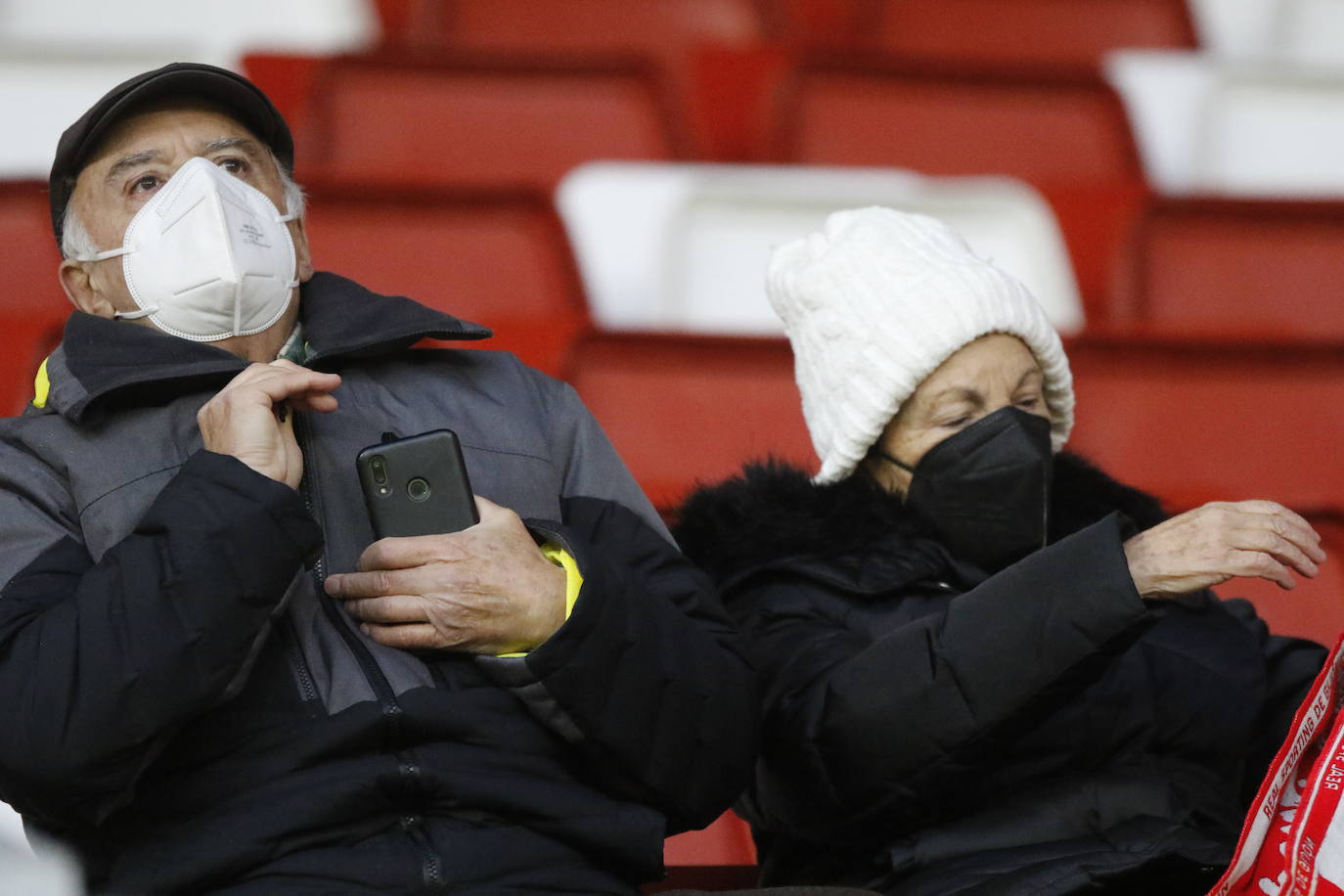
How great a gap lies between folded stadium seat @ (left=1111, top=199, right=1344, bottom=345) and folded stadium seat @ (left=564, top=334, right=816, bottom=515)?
882mm

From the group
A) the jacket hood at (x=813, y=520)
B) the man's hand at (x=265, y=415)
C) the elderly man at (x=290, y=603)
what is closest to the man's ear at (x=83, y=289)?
the elderly man at (x=290, y=603)

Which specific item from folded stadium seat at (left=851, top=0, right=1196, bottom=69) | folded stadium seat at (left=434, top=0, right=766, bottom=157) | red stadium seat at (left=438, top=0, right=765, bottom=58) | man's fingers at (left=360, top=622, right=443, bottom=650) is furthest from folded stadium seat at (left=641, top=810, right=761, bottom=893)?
folded stadium seat at (left=851, top=0, right=1196, bottom=69)

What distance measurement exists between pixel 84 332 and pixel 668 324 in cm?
163

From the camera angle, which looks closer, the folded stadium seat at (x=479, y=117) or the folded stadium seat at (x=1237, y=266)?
the folded stadium seat at (x=1237, y=266)

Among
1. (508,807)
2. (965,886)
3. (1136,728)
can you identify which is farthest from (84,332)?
(1136,728)

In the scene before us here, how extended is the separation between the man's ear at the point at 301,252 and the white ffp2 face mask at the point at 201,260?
0.08m

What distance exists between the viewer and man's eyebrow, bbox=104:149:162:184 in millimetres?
1862

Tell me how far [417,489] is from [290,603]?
6.2 inches

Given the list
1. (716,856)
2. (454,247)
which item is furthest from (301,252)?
(454,247)

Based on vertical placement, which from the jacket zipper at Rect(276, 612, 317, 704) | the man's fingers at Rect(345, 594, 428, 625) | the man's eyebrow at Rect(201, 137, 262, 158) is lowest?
the jacket zipper at Rect(276, 612, 317, 704)

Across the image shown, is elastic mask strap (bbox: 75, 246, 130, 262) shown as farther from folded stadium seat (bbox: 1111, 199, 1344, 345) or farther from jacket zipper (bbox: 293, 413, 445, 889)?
folded stadium seat (bbox: 1111, 199, 1344, 345)

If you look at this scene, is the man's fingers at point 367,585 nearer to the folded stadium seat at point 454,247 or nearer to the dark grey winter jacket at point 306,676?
the dark grey winter jacket at point 306,676

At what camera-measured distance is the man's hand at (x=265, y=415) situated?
5.19 feet

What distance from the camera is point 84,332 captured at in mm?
1762
